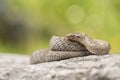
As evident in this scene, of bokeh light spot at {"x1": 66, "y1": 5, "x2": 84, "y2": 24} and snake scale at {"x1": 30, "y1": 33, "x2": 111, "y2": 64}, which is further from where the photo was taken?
bokeh light spot at {"x1": 66, "y1": 5, "x2": 84, "y2": 24}

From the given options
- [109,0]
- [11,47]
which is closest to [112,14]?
[109,0]

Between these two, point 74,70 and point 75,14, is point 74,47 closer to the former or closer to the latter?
point 74,70

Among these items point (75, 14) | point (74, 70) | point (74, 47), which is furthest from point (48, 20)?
point (74, 70)

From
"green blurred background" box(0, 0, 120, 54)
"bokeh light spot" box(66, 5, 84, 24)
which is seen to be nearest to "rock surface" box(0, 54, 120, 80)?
"green blurred background" box(0, 0, 120, 54)

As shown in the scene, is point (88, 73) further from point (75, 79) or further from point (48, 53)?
point (48, 53)

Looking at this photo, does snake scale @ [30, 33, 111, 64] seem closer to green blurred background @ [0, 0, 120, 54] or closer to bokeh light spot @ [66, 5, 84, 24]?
green blurred background @ [0, 0, 120, 54]

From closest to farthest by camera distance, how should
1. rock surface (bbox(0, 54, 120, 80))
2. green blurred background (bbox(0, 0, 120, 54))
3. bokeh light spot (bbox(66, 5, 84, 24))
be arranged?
rock surface (bbox(0, 54, 120, 80)) < green blurred background (bbox(0, 0, 120, 54)) < bokeh light spot (bbox(66, 5, 84, 24))

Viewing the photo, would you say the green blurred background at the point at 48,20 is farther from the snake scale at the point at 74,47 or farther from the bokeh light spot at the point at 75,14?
the snake scale at the point at 74,47
